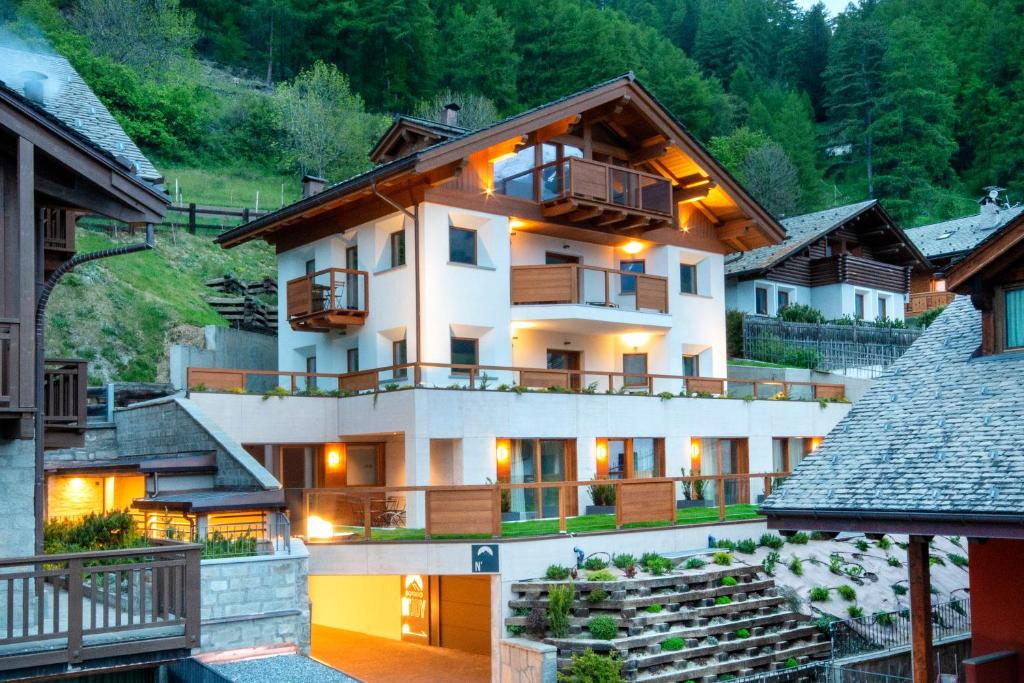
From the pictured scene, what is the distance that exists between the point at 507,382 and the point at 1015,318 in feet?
43.2

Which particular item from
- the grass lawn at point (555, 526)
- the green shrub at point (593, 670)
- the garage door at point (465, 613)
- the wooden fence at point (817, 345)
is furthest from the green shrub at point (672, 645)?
the wooden fence at point (817, 345)

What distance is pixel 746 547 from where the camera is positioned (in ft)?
70.5

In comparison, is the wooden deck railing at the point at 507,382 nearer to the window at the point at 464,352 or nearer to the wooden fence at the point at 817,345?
the window at the point at 464,352

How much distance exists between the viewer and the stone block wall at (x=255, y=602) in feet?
48.1

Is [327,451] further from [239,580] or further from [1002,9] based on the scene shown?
[1002,9]

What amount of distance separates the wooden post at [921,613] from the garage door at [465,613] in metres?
9.45

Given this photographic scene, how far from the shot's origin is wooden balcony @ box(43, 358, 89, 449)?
16578 millimetres

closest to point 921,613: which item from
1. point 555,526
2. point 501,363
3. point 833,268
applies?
point 555,526

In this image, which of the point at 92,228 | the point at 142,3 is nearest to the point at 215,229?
the point at 92,228

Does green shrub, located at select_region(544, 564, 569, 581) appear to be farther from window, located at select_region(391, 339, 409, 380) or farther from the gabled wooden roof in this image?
the gabled wooden roof

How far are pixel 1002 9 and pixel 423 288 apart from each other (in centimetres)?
6745

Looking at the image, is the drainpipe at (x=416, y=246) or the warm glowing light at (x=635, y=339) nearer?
the drainpipe at (x=416, y=246)

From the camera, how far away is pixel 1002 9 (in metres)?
77.2

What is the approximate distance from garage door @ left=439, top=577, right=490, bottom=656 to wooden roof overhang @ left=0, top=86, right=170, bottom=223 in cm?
977
